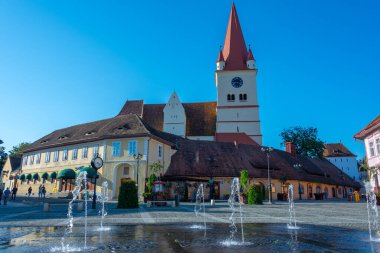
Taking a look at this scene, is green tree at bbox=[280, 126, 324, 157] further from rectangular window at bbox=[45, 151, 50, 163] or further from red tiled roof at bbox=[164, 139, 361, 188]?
rectangular window at bbox=[45, 151, 50, 163]

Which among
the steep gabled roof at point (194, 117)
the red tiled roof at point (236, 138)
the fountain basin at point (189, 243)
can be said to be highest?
the steep gabled roof at point (194, 117)

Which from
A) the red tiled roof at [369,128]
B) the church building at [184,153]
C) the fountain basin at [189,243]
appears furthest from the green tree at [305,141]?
the fountain basin at [189,243]

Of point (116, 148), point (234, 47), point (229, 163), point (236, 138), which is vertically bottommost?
point (229, 163)

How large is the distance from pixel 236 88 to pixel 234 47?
9037 mm

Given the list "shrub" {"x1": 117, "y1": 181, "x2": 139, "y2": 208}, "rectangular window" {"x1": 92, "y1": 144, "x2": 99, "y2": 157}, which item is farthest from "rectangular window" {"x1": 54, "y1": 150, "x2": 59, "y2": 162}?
"shrub" {"x1": 117, "y1": 181, "x2": 139, "y2": 208}

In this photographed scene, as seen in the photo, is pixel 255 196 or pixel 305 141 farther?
pixel 305 141

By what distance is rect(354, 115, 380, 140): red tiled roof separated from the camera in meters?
28.0

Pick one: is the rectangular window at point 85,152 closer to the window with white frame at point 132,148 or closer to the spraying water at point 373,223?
the window with white frame at point 132,148

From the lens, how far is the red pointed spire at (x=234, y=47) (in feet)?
200

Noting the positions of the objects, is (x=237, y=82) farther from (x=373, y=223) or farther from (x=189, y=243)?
(x=189, y=243)

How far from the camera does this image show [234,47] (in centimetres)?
6194

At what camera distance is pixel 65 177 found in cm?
3562

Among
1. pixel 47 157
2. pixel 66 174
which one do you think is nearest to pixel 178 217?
pixel 66 174

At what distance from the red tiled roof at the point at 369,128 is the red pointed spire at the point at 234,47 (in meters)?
32.0
